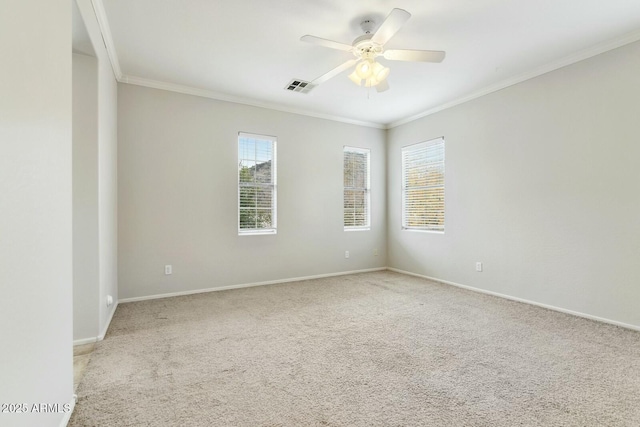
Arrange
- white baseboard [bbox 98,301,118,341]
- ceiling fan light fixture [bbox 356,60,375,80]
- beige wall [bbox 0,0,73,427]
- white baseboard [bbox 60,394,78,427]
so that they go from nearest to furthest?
beige wall [bbox 0,0,73,427]
white baseboard [bbox 60,394,78,427]
white baseboard [bbox 98,301,118,341]
ceiling fan light fixture [bbox 356,60,375,80]

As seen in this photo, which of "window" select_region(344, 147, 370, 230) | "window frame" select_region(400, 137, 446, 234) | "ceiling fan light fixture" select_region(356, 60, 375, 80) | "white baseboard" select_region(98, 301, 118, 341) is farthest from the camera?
"window" select_region(344, 147, 370, 230)

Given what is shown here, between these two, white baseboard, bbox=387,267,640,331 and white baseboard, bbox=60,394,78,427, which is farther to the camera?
white baseboard, bbox=387,267,640,331

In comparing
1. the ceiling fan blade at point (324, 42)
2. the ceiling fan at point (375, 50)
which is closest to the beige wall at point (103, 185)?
the ceiling fan blade at point (324, 42)

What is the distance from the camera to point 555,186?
347 centimetres

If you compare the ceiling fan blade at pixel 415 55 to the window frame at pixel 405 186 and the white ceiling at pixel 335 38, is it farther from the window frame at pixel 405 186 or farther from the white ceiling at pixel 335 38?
the window frame at pixel 405 186

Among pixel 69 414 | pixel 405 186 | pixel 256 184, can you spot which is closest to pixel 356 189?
pixel 405 186

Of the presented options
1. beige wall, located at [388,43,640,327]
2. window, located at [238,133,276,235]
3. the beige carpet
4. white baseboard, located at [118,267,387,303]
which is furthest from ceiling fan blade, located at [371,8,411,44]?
white baseboard, located at [118,267,387,303]

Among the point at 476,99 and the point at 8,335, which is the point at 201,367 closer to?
the point at 8,335

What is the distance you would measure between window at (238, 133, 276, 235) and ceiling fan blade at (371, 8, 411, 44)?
8.41 feet

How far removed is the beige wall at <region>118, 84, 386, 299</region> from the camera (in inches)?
152

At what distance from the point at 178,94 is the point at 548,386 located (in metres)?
4.73

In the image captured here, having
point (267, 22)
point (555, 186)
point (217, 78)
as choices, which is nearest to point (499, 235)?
point (555, 186)

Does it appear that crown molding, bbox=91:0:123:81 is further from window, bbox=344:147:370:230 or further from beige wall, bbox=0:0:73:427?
window, bbox=344:147:370:230

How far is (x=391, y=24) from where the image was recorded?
226 centimetres
